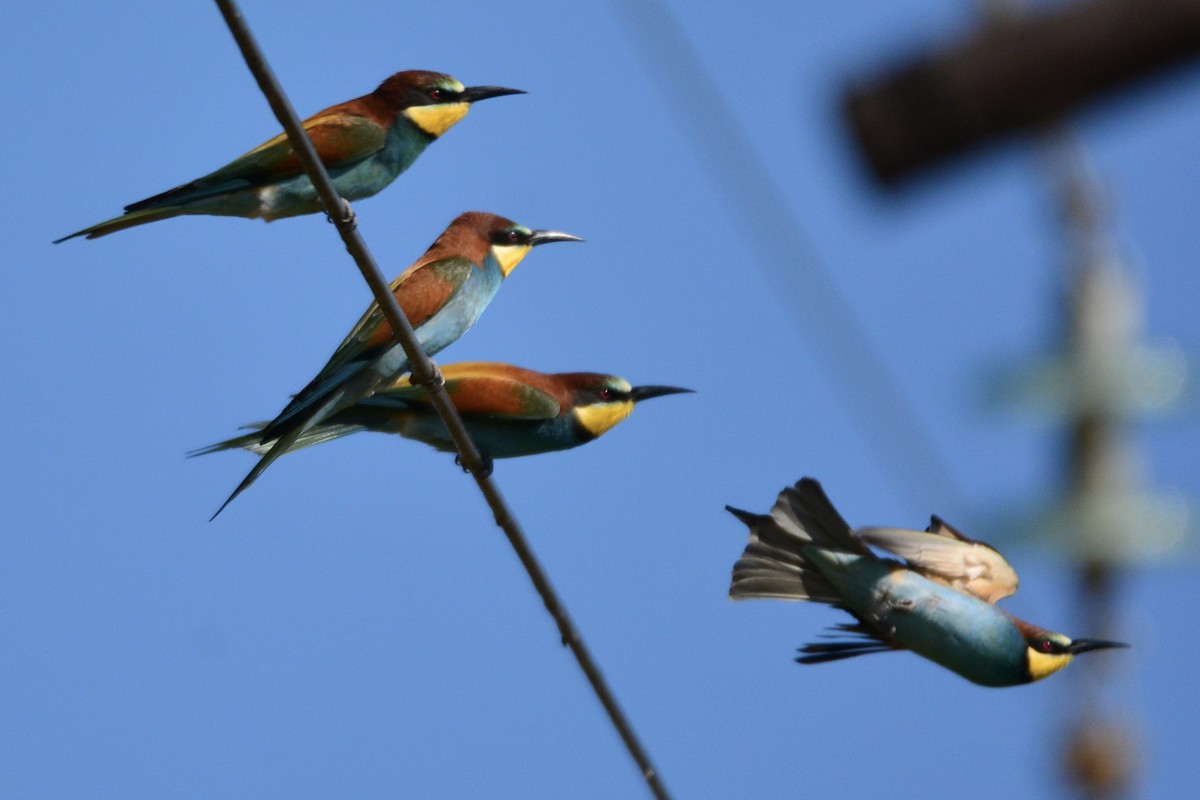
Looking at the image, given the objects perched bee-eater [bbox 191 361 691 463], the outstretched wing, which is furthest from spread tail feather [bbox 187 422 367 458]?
the outstretched wing

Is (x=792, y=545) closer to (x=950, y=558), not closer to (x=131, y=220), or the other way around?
(x=950, y=558)

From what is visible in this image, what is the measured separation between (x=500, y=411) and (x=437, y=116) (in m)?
0.62

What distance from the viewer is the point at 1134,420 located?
22.2 ft

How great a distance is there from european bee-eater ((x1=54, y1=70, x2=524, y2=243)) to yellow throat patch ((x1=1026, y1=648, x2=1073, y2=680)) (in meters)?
1.49

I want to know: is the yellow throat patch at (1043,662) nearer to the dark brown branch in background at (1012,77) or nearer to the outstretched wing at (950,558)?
the outstretched wing at (950,558)

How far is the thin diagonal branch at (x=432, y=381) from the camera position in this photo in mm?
2000

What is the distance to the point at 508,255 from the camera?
3.19 m

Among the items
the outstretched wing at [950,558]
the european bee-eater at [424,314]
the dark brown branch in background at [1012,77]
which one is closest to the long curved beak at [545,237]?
the european bee-eater at [424,314]

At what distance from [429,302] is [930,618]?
3.57 ft

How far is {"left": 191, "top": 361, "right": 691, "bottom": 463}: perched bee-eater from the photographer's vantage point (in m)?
3.00

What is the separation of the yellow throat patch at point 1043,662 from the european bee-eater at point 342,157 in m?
1.49

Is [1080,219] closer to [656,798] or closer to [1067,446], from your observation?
[1067,446]

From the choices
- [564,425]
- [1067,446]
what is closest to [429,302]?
[564,425]

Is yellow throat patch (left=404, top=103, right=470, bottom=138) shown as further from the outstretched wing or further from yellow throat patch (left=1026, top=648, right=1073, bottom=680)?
yellow throat patch (left=1026, top=648, right=1073, bottom=680)
